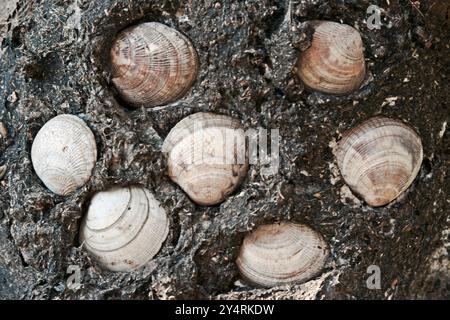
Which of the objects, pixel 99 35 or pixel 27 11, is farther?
pixel 27 11

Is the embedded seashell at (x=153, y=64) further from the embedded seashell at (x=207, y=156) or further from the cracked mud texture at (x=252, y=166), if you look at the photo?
the embedded seashell at (x=207, y=156)

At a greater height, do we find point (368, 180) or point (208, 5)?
point (208, 5)

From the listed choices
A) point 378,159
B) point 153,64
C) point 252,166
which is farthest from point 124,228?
point 378,159

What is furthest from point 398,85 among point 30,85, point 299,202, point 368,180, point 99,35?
point 30,85

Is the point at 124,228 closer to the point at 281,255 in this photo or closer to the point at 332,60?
the point at 281,255

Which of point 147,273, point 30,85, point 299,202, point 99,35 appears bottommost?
point 147,273

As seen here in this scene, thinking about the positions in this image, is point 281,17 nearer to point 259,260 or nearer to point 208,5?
point 208,5

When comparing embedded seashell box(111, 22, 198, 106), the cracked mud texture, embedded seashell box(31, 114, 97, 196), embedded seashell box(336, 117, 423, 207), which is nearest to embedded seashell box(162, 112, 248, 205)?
the cracked mud texture

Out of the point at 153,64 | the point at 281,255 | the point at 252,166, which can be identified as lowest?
the point at 281,255

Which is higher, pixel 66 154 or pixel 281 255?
pixel 66 154
